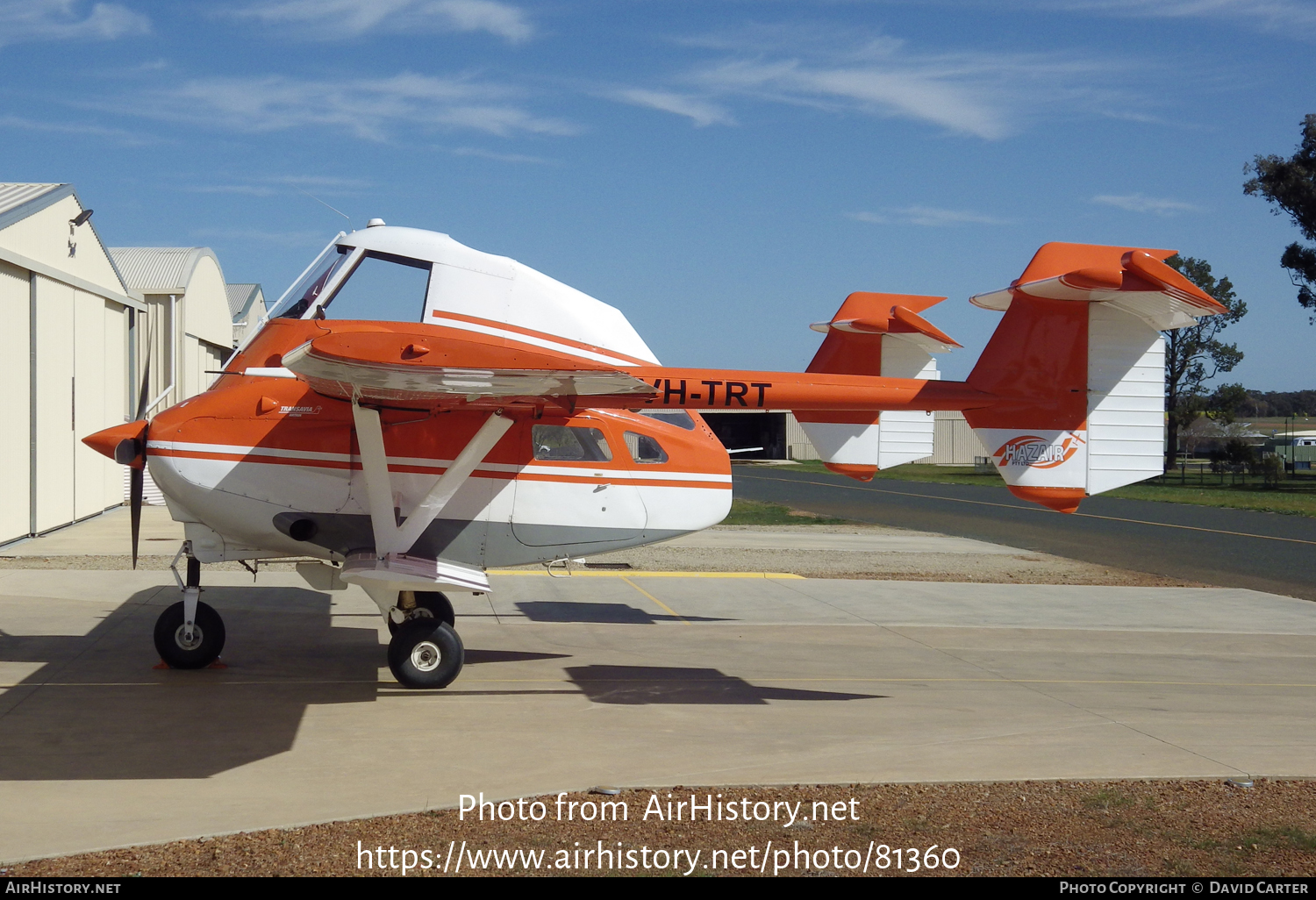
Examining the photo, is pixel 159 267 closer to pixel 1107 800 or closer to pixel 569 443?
pixel 569 443

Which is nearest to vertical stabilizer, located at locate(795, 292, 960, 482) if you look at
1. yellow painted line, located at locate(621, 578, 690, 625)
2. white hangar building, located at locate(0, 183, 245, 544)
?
yellow painted line, located at locate(621, 578, 690, 625)

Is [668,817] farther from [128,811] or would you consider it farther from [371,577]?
[371,577]

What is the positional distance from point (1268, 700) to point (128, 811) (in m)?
8.63

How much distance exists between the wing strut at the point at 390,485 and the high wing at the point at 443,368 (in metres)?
0.72

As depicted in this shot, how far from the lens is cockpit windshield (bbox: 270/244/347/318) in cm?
862

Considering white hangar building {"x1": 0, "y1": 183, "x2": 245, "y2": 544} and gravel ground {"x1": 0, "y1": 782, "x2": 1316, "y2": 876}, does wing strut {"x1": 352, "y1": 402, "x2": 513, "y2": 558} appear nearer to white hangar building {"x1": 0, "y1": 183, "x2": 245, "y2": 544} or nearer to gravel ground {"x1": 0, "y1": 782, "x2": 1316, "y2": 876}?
gravel ground {"x1": 0, "y1": 782, "x2": 1316, "y2": 876}

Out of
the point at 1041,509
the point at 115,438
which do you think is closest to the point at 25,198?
the point at 115,438

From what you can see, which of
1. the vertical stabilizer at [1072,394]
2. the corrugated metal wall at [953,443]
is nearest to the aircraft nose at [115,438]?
the vertical stabilizer at [1072,394]

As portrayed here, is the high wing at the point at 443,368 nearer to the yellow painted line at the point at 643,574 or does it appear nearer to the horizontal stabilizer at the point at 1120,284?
the horizontal stabilizer at the point at 1120,284

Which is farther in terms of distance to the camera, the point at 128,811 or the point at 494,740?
the point at 494,740

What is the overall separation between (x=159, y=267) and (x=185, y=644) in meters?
20.9

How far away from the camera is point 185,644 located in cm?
866

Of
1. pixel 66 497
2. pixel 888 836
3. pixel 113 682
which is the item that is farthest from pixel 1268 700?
pixel 66 497

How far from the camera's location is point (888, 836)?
5.42 meters
